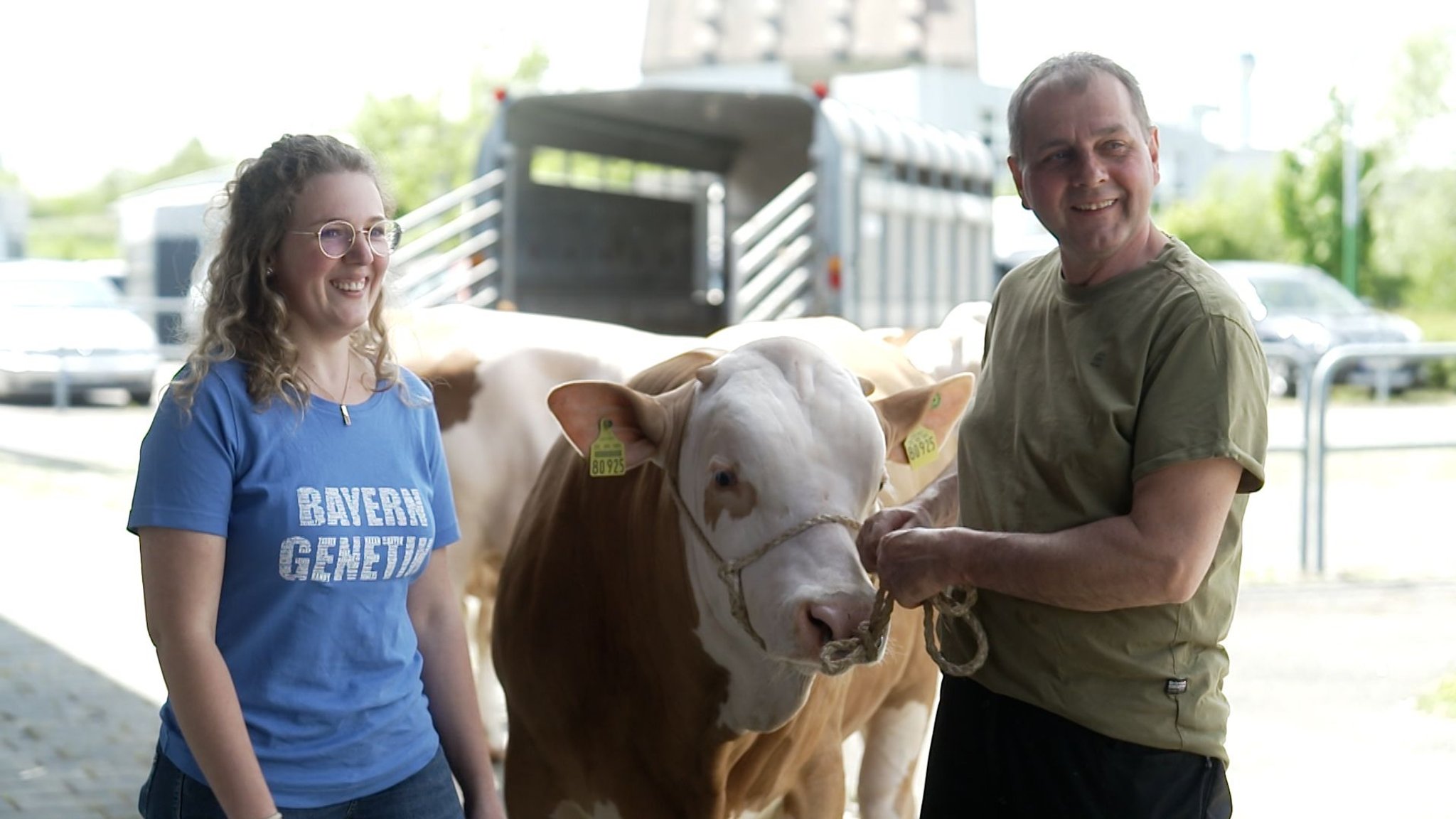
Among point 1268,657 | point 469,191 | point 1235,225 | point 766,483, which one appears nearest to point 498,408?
point 766,483

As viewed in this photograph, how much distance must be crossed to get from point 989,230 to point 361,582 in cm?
1179

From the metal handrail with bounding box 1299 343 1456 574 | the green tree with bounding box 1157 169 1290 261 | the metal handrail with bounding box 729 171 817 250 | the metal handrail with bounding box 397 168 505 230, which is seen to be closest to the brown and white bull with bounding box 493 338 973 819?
the metal handrail with bounding box 1299 343 1456 574

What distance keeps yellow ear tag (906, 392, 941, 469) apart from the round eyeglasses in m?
1.26

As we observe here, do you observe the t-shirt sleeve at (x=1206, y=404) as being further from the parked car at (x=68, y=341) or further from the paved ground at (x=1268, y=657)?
the parked car at (x=68, y=341)

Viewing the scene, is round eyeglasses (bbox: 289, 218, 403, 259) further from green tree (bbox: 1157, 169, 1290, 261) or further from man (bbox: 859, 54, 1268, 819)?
green tree (bbox: 1157, 169, 1290, 261)

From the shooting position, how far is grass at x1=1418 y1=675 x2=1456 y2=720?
6344 millimetres

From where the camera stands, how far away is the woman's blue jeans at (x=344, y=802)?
8.05 ft

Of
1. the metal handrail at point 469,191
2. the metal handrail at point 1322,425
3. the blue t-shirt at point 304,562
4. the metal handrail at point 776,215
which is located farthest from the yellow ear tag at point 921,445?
the metal handrail at point 776,215

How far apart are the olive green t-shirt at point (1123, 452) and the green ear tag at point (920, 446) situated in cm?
73

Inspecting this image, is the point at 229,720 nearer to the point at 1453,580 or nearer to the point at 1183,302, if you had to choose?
the point at 1183,302

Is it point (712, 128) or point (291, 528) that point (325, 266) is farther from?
point (712, 128)

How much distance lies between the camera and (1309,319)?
21.0 meters

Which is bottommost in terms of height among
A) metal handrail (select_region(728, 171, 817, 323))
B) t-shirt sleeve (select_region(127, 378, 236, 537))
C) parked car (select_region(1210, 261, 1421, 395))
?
parked car (select_region(1210, 261, 1421, 395))

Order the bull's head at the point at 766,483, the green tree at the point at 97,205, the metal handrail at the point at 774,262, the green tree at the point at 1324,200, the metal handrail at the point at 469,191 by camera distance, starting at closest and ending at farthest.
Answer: the bull's head at the point at 766,483 < the metal handrail at the point at 469,191 < the metal handrail at the point at 774,262 < the green tree at the point at 1324,200 < the green tree at the point at 97,205
